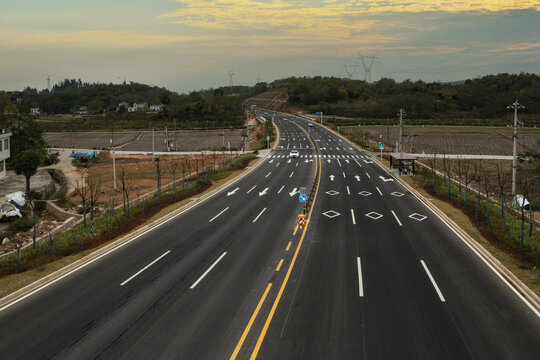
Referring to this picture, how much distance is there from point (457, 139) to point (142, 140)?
8539 centimetres

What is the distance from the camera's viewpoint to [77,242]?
22.1m

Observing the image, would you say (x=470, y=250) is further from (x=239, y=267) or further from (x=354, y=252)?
(x=239, y=267)

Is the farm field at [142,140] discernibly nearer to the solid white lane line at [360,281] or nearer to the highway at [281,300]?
the highway at [281,300]

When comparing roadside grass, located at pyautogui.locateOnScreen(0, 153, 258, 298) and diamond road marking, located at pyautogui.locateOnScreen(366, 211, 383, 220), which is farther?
diamond road marking, located at pyautogui.locateOnScreen(366, 211, 383, 220)

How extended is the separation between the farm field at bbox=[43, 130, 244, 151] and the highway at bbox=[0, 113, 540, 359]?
234 feet

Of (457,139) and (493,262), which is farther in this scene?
(457,139)

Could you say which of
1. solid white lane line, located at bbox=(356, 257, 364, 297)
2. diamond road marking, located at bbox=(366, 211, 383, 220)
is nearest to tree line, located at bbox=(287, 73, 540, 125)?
diamond road marking, located at bbox=(366, 211, 383, 220)

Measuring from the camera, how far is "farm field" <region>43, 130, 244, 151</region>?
101125 mm

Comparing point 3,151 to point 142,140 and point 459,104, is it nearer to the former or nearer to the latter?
point 142,140

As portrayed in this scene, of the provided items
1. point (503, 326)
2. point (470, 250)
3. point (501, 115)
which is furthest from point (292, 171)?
point (501, 115)

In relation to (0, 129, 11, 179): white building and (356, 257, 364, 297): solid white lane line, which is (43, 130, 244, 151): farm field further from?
(356, 257, 364, 297): solid white lane line

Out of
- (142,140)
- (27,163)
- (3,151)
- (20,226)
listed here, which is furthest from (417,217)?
(142,140)

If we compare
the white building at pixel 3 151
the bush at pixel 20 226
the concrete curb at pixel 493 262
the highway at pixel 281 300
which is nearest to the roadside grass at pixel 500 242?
the concrete curb at pixel 493 262

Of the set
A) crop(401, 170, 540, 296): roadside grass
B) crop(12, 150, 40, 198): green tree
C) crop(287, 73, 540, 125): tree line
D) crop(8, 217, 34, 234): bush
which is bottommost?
crop(8, 217, 34, 234): bush
